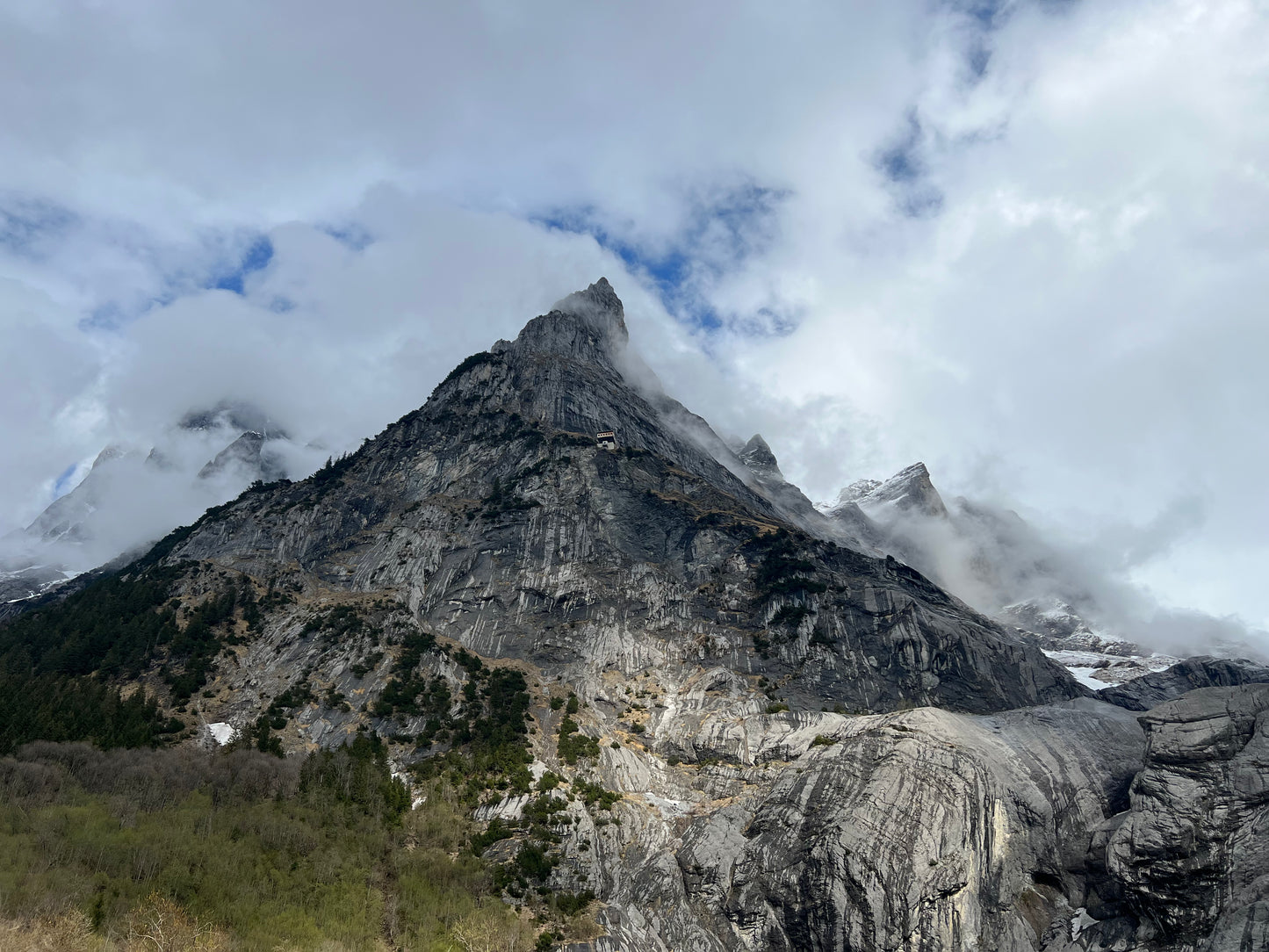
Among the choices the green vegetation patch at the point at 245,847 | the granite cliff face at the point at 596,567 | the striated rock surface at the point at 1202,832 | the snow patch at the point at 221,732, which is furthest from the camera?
the granite cliff face at the point at 596,567

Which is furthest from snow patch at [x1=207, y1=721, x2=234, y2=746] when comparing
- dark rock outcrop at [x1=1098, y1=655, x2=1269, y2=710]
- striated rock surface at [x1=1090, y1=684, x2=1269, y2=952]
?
dark rock outcrop at [x1=1098, y1=655, x2=1269, y2=710]

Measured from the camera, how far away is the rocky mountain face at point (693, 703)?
7450 centimetres

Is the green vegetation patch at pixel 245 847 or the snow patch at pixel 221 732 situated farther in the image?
the snow patch at pixel 221 732

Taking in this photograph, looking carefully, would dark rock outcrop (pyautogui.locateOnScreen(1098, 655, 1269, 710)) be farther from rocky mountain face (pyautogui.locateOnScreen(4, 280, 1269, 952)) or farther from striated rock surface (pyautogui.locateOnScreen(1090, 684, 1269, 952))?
striated rock surface (pyautogui.locateOnScreen(1090, 684, 1269, 952))

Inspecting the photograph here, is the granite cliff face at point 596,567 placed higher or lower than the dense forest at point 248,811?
higher

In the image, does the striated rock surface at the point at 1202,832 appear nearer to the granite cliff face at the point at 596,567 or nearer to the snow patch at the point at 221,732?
the granite cliff face at the point at 596,567

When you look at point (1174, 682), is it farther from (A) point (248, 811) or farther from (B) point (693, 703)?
(A) point (248, 811)

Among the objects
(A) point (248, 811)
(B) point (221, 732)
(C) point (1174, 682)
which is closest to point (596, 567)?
(B) point (221, 732)

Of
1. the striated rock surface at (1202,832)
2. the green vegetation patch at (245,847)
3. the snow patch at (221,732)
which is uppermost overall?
the striated rock surface at (1202,832)

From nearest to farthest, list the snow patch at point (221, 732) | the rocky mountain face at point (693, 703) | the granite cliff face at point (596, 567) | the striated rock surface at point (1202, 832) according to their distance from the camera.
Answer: the striated rock surface at point (1202, 832)
the rocky mountain face at point (693, 703)
the snow patch at point (221, 732)
the granite cliff face at point (596, 567)

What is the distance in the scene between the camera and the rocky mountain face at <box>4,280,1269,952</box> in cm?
7450

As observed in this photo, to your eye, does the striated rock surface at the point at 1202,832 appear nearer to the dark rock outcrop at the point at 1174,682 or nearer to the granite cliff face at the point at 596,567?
the granite cliff face at the point at 596,567

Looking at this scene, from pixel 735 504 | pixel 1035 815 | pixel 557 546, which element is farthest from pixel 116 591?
pixel 1035 815

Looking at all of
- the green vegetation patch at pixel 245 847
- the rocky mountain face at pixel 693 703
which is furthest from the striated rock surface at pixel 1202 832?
the green vegetation patch at pixel 245 847
